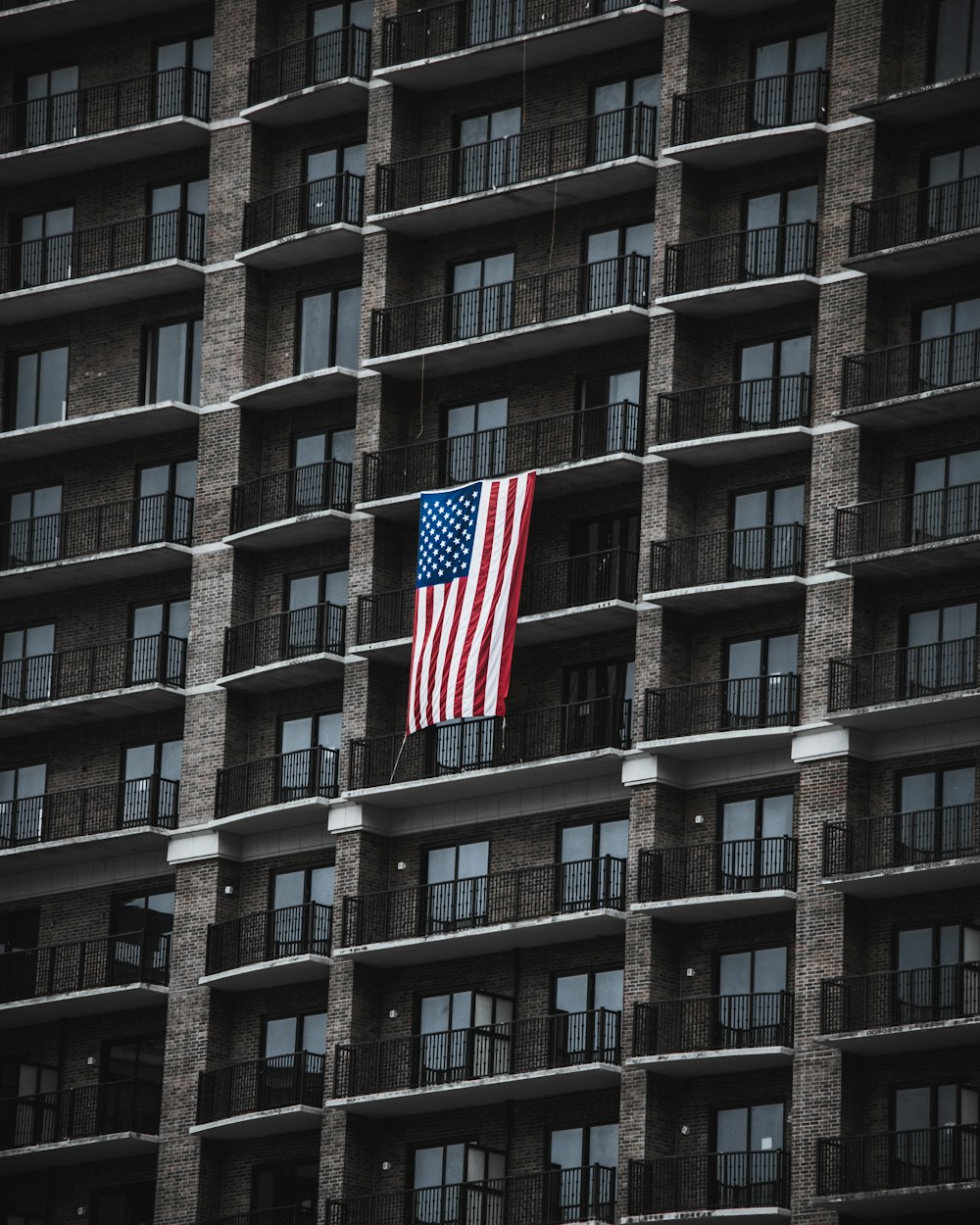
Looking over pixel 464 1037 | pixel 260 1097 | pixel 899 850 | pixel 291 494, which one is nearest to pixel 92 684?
pixel 291 494

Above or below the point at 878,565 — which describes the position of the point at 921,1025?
below

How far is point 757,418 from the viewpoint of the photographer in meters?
91.7

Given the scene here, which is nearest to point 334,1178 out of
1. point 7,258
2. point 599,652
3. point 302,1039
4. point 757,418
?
point 302,1039

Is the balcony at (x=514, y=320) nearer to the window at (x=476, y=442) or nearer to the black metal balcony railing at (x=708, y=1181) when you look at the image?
the window at (x=476, y=442)

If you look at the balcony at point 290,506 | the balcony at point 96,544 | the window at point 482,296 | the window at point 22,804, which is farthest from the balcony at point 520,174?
the window at point 22,804

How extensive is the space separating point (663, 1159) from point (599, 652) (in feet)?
40.7

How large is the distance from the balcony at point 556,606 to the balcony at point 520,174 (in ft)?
28.7

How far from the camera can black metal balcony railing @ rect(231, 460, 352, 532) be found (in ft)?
318

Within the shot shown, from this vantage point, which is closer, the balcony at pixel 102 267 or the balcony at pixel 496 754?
the balcony at pixel 496 754

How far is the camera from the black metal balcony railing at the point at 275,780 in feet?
312

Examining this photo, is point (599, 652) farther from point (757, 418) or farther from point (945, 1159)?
point (945, 1159)

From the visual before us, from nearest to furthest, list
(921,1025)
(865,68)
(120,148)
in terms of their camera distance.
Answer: (921,1025) → (865,68) → (120,148)

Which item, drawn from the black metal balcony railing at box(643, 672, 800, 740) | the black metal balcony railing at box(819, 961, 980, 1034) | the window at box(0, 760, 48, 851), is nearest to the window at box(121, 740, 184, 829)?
the window at box(0, 760, 48, 851)

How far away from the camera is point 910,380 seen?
8938 cm
